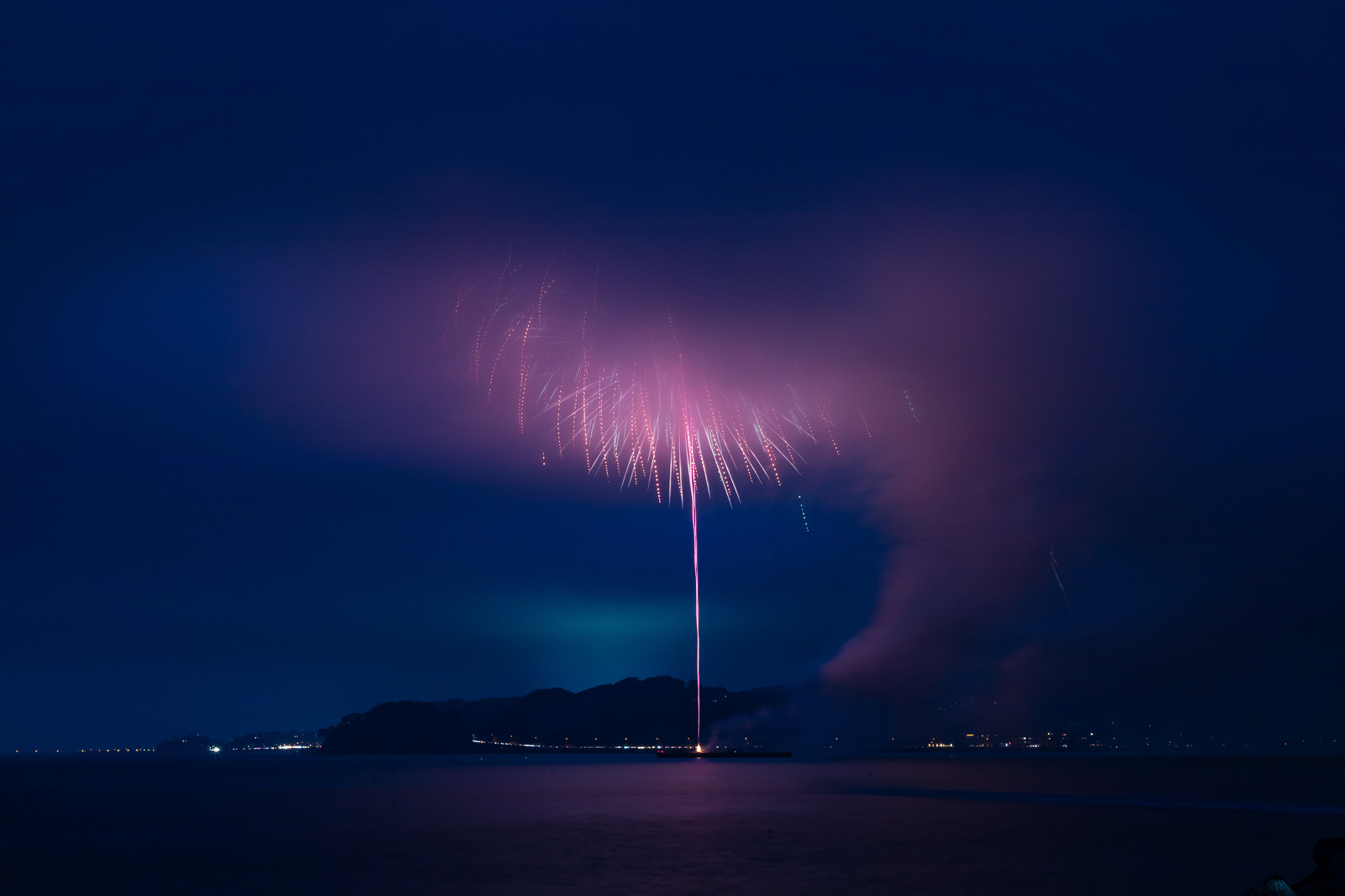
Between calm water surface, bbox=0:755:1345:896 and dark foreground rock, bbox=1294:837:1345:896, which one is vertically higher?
dark foreground rock, bbox=1294:837:1345:896

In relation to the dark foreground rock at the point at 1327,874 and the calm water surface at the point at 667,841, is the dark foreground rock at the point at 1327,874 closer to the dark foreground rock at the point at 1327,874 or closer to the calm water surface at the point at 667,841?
the dark foreground rock at the point at 1327,874

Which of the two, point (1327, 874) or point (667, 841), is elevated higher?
point (1327, 874)

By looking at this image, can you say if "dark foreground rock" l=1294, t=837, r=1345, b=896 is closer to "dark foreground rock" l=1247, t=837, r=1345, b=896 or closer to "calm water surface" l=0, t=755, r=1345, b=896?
"dark foreground rock" l=1247, t=837, r=1345, b=896

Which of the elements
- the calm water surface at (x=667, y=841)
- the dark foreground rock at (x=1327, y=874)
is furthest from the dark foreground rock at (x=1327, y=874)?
the calm water surface at (x=667, y=841)

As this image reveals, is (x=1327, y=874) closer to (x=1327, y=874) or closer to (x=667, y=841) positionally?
(x=1327, y=874)

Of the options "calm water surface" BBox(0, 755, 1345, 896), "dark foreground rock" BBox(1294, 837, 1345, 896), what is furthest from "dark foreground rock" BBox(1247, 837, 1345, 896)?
"calm water surface" BBox(0, 755, 1345, 896)

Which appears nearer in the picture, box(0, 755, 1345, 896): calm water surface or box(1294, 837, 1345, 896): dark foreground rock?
box(1294, 837, 1345, 896): dark foreground rock

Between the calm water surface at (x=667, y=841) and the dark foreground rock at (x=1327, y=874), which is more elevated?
the dark foreground rock at (x=1327, y=874)

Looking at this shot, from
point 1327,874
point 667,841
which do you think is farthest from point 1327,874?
point 667,841
